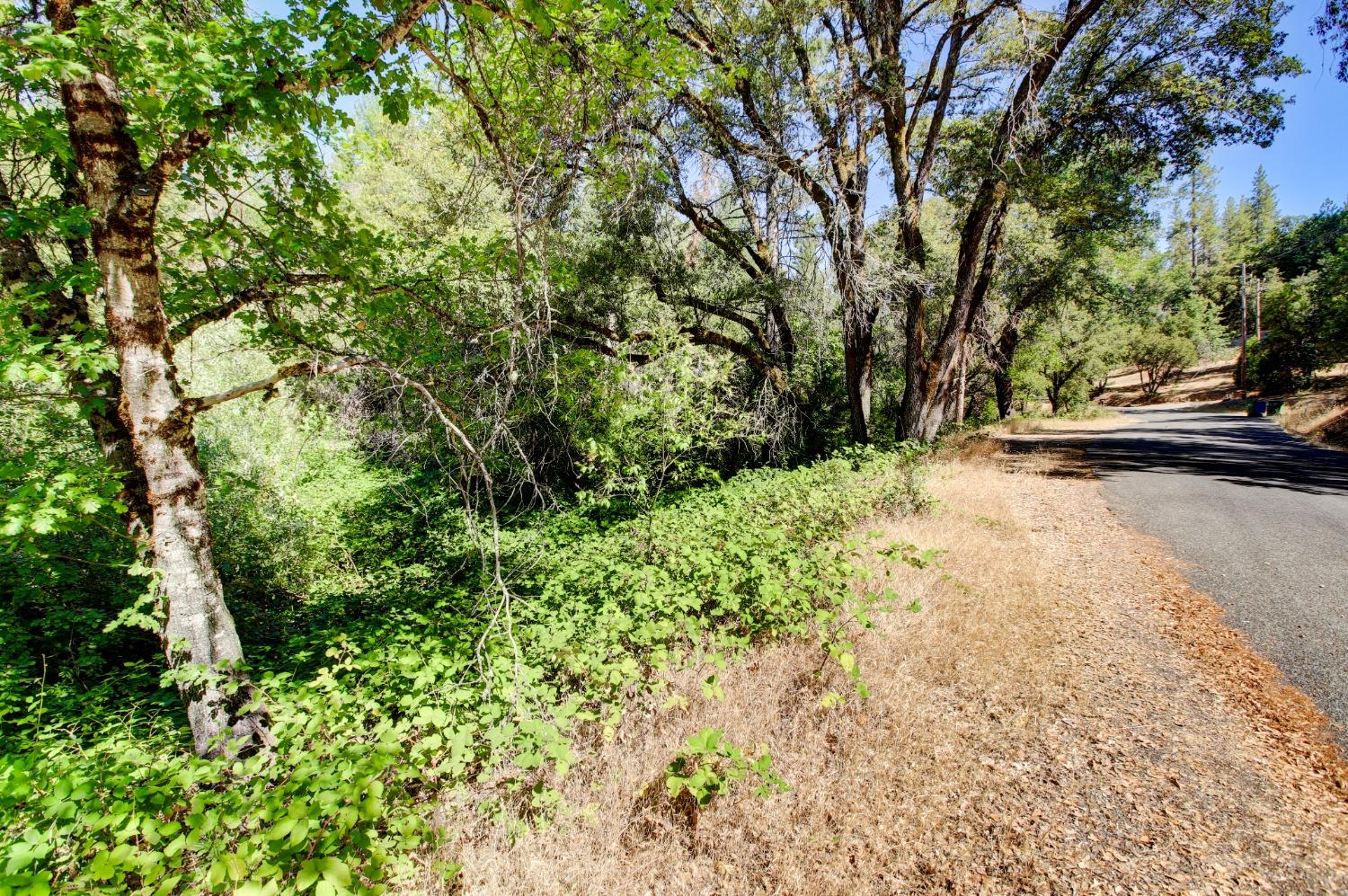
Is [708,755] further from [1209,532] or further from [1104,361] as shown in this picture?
[1104,361]

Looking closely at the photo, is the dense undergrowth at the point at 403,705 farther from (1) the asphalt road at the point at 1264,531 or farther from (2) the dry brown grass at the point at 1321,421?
(2) the dry brown grass at the point at 1321,421

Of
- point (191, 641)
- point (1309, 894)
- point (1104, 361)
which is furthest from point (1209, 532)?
point (1104, 361)

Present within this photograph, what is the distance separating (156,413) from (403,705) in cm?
257

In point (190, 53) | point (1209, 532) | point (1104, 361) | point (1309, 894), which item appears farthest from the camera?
point (1104, 361)

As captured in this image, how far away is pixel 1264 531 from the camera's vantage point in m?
7.09

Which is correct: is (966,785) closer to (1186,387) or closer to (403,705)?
(403,705)

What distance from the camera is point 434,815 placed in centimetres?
307

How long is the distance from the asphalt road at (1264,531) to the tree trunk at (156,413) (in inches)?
301

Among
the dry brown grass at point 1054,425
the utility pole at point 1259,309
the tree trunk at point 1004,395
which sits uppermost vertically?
the utility pole at point 1259,309

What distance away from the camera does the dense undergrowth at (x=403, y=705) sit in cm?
211

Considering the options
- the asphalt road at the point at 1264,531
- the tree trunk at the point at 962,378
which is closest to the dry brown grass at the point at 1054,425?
the tree trunk at the point at 962,378

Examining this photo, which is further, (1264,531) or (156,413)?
(1264,531)

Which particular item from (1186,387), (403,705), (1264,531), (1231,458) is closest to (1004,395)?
(1231,458)

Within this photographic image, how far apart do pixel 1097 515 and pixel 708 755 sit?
8.13 metres
